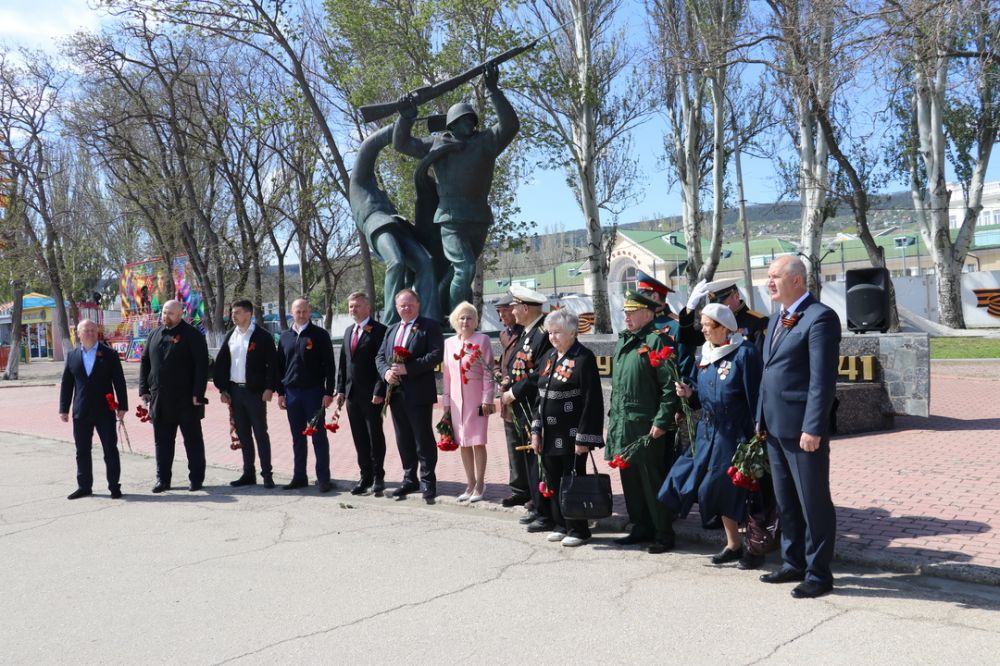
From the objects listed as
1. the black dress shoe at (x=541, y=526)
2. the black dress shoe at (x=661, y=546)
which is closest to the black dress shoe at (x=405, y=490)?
the black dress shoe at (x=541, y=526)

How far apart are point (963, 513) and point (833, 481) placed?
1.34 meters

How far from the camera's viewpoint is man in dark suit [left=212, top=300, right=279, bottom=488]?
8.33 meters

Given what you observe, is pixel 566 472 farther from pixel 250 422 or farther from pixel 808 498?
pixel 250 422

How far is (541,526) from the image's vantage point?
6.21 m

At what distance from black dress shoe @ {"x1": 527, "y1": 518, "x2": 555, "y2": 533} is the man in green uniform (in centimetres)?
65

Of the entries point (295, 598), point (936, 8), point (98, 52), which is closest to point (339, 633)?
point (295, 598)

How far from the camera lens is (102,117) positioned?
24.8 meters

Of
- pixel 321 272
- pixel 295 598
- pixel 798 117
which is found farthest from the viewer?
pixel 321 272

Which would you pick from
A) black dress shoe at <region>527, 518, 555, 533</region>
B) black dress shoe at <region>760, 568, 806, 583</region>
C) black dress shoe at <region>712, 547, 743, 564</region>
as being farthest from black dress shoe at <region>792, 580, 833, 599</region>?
black dress shoe at <region>527, 518, 555, 533</region>

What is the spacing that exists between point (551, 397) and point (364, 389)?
8.08 ft

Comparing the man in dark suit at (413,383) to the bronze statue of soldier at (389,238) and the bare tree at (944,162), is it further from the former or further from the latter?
the bare tree at (944,162)

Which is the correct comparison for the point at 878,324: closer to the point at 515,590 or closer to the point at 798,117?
the point at 515,590

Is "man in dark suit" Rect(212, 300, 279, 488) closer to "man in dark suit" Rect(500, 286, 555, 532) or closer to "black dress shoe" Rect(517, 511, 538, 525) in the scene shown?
"man in dark suit" Rect(500, 286, 555, 532)

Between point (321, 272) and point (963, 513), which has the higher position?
point (321, 272)
